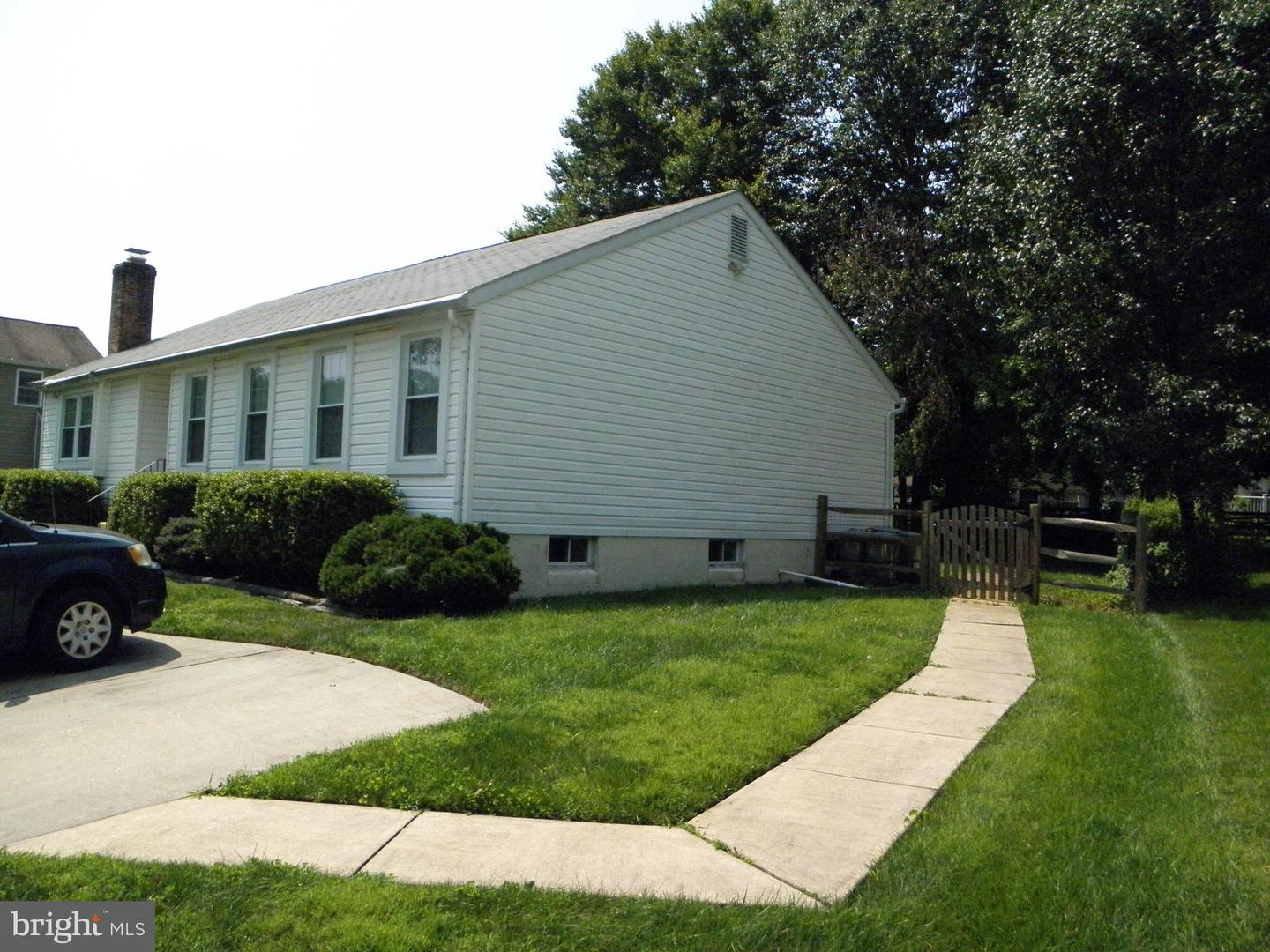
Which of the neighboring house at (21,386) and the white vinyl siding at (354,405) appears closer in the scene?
the white vinyl siding at (354,405)

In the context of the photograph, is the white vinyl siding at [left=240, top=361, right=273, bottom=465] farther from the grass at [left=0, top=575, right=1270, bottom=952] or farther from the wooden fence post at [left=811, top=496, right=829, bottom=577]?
the grass at [left=0, top=575, right=1270, bottom=952]

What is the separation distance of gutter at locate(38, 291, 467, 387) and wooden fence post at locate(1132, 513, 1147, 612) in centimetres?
909

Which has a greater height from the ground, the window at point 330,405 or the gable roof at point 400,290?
the gable roof at point 400,290

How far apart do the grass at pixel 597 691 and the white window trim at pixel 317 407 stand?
2610mm

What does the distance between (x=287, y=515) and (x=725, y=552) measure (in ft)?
24.2

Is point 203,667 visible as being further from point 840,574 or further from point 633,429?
point 840,574

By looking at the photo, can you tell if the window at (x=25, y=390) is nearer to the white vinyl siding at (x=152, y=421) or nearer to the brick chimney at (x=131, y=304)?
the brick chimney at (x=131, y=304)

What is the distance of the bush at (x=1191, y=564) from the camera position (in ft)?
47.0

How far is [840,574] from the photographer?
18094 millimetres

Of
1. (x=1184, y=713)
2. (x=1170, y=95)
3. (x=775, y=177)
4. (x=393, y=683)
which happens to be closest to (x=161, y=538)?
(x=393, y=683)

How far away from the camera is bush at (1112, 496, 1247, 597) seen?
1432cm

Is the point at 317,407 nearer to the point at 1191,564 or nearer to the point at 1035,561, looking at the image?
the point at 1035,561

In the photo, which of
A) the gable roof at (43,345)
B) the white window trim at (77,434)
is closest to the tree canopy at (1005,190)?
the white window trim at (77,434)

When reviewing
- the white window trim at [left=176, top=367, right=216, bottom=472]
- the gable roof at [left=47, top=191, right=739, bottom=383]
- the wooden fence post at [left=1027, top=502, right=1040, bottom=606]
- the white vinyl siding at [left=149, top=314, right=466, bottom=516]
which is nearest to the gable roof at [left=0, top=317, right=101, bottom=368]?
the gable roof at [left=47, top=191, right=739, bottom=383]
